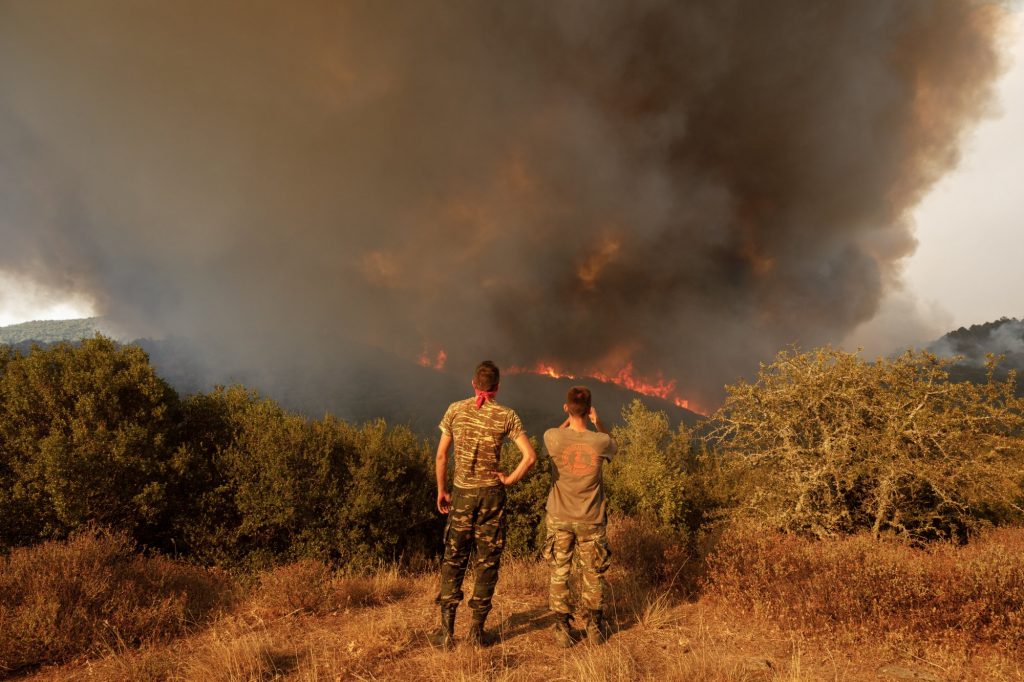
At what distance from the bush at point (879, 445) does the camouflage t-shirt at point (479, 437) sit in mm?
9117

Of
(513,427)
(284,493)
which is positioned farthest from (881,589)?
(284,493)

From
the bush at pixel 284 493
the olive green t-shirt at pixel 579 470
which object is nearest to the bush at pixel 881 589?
the olive green t-shirt at pixel 579 470

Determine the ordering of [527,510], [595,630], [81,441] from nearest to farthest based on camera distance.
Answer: [595,630]
[81,441]
[527,510]

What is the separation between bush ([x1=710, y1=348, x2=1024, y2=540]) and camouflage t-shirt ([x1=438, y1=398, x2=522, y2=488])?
9.12 metres

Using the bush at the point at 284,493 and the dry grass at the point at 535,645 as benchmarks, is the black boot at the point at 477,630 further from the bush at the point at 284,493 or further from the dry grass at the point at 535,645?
the bush at the point at 284,493

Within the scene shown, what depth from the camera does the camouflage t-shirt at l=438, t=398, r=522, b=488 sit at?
227 inches

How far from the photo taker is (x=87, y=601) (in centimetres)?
661

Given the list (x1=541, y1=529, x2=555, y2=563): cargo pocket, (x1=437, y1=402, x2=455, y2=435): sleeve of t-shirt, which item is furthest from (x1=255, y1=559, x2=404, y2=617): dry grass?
(x1=437, y1=402, x2=455, y2=435): sleeve of t-shirt

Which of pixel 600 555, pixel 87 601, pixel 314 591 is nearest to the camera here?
pixel 600 555

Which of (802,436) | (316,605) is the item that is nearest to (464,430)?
(316,605)

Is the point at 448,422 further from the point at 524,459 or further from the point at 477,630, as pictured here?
the point at 477,630

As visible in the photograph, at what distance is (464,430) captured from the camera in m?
5.83

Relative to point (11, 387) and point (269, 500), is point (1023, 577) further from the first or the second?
point (11, 387)

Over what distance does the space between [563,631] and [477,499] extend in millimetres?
2126
